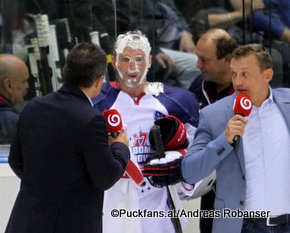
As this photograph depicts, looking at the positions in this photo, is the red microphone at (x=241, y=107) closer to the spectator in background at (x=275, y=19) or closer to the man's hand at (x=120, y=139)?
the man's hand at (x=120, y=139)

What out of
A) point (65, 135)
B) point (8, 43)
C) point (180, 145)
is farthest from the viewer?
point (8, 43)

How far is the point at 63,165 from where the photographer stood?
3.47 m

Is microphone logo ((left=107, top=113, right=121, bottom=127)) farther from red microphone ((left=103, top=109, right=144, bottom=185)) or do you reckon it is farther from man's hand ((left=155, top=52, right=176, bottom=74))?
man's hand ((left=155, top=52, right=176, bottom=74))

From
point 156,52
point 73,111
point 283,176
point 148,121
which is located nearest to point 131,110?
point 148,121

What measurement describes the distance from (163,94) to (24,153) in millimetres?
889

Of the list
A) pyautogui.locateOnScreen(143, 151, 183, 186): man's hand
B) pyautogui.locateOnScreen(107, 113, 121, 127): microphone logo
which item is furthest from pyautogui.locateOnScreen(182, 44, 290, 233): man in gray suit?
pyautogui.locateOnScreen(107, 113, 121, 127): microphone logo

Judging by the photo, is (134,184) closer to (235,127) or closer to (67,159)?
(67,159)

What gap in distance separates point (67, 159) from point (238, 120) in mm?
784

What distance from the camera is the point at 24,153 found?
3570 mm

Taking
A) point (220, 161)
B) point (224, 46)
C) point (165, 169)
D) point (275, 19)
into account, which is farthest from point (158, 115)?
point (275, 19)

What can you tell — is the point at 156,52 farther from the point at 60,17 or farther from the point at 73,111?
the point at 73,111

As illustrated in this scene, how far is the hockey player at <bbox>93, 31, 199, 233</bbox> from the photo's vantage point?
3955mm

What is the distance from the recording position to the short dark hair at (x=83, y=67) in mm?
3568

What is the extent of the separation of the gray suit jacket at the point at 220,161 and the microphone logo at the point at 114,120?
1.23ft
